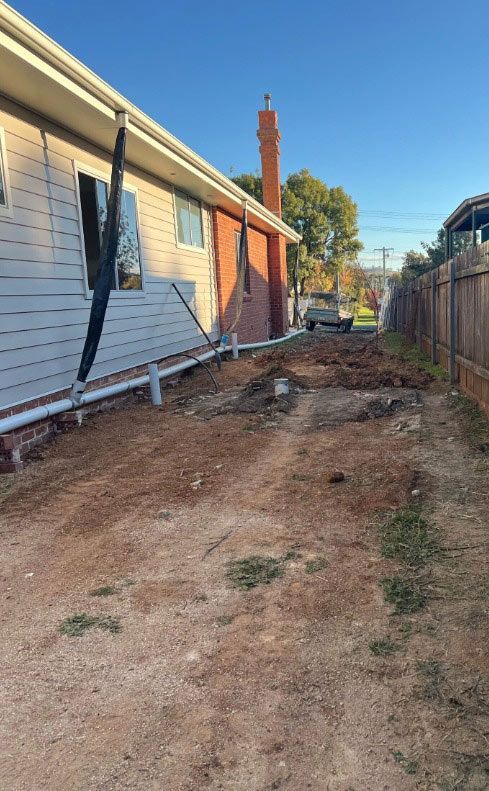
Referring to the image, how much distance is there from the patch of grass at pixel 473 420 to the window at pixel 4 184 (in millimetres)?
5275

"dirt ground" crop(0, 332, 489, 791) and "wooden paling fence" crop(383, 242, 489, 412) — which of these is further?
"wooden paling fence" crop(383, 242, 489, 412)

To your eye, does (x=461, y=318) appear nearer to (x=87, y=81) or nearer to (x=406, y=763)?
(x=87, y=81)

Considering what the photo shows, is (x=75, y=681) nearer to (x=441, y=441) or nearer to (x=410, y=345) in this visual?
(x=441, y=441)

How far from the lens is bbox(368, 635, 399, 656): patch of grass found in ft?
7.89

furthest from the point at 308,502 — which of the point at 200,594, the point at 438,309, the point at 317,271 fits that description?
the point at 317,271

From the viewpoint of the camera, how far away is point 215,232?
42.4ft

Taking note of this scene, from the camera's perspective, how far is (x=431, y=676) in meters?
2.24

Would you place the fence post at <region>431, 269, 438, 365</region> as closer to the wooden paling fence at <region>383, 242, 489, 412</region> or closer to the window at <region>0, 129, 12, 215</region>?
the wooden paling fence at <region>383, 242, 489, 412</region>

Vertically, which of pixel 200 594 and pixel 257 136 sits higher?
pixel 257 136

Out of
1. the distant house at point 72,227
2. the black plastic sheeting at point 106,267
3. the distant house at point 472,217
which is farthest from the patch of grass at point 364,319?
the black plastic sheeting at point 106,267

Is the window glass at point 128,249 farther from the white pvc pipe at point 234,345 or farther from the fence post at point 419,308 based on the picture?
the fence post at point 419,308

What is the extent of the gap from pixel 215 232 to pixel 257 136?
9.07 meters

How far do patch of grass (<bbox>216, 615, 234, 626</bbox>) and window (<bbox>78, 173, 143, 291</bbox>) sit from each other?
18.7 ft

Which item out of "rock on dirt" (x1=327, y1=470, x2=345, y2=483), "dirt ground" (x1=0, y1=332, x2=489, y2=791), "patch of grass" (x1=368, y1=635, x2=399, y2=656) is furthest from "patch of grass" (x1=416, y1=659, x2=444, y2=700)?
"rock on dirt" (x1=327, y1=470, x2=345, y2=483)
